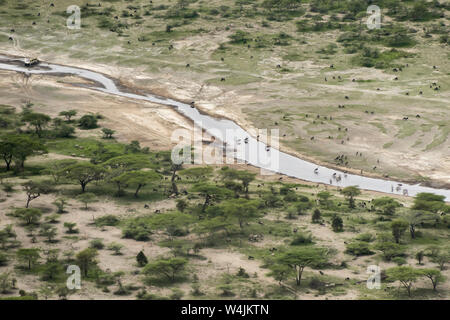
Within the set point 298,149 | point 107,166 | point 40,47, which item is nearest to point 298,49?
point 298,149

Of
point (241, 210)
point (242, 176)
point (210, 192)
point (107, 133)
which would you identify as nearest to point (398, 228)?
point (241, 210)

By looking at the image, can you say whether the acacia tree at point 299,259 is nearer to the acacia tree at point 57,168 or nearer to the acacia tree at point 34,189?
the acacia tree at point 34,189

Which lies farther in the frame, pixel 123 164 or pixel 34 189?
pixel 123 164

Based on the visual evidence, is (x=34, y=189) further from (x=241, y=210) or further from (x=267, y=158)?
(x=267, y=158)

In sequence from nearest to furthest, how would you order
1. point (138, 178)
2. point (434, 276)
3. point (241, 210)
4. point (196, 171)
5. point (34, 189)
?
point (434, 276) < point (241, 210) < point (34, 189) < point (138, 178) < point (196, 171)

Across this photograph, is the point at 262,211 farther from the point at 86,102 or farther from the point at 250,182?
the point at 86,102

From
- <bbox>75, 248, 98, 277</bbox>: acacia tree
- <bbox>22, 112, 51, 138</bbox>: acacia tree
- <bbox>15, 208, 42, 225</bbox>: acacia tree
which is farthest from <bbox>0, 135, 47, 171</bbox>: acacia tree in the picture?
<bbox>75, 248, 98, 277</bbox>: acacia tree

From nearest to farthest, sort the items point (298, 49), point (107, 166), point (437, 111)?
1. point (107, 166)
2. point (437, 111)
3. point (298, 49)

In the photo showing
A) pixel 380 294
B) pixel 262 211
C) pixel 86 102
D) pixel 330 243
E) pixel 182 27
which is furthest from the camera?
pixel 182 27
